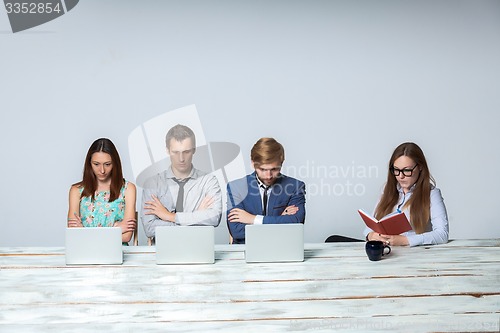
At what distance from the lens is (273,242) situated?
91.6 inches

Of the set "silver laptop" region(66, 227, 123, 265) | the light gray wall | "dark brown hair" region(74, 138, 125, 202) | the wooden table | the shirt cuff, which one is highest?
the light gray wall

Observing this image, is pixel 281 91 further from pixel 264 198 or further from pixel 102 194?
pixel 102 194

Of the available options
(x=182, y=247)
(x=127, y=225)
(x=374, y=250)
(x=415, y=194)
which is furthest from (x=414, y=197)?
(x=127, y=225)

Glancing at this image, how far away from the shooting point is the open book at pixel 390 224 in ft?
8.38

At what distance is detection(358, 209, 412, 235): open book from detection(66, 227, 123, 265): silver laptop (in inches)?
43.1

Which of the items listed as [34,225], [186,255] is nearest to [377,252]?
[186,255]

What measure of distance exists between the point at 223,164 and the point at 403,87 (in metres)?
1.55

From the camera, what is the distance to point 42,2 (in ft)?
14.6

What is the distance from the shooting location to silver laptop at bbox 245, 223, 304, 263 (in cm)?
232

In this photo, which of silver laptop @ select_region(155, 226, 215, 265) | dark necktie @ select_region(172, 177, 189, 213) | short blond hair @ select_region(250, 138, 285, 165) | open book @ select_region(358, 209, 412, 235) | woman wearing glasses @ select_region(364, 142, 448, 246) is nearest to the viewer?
silver laptop @ select_region(155, 226, 215, 265)

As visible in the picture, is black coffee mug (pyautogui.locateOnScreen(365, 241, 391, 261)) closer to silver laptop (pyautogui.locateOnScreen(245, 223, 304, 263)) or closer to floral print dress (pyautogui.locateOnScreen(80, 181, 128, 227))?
silver laptop (pyautogui.locateOnScreen(245, 223, 304, 263))

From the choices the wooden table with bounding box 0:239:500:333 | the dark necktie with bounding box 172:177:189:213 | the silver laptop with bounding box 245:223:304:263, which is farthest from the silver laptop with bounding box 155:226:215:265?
the dark necktie with bounding box 172:177:189:213

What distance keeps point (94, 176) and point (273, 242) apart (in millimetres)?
1482

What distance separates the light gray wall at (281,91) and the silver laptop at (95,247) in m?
2.22
